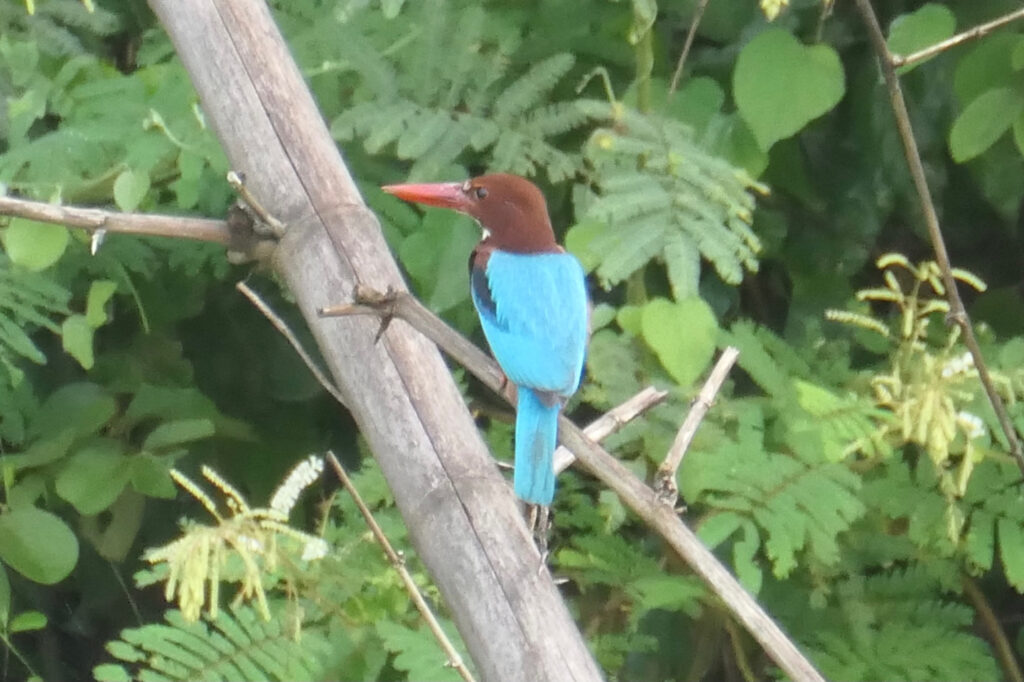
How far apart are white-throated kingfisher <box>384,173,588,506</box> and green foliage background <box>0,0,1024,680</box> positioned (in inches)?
3.7

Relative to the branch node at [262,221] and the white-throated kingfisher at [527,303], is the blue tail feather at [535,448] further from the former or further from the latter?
the branch node at [262,221]

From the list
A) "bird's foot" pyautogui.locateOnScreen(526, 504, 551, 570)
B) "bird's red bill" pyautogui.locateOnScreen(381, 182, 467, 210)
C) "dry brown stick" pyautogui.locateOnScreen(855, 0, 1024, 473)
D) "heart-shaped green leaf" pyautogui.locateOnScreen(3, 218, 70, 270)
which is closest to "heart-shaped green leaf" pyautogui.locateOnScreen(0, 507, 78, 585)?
"heart-shaped green leaf" pyautogui.locateOnScreen(3, 218, 70, 270)

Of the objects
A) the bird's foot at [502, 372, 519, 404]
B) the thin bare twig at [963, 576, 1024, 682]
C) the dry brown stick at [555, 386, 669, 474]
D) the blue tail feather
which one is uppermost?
the dry brown stick at [555, 386, 669, 474]

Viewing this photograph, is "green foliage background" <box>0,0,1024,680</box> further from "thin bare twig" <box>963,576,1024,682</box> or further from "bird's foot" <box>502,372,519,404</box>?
"bird's foot" <box>502,372,519,404</box>

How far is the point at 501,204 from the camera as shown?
1.54 m

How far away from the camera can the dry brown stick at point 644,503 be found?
93 cm

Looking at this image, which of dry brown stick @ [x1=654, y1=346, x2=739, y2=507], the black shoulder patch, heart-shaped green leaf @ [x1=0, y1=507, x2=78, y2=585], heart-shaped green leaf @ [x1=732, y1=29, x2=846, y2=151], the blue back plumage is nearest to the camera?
dry brown stick @ [x1=654, y1=346, x2=739, y2=507]

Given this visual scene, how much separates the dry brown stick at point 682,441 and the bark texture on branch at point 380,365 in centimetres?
13

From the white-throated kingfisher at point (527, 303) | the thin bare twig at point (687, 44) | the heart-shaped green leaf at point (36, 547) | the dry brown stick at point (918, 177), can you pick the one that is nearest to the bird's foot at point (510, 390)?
the white-throated kingfisher at point (527, 303)

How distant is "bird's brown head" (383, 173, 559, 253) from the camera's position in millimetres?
1527

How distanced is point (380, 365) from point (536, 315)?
0.87 feet

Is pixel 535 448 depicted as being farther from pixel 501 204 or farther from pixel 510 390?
pixel 501 204

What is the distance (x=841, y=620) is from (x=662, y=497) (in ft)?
2.71

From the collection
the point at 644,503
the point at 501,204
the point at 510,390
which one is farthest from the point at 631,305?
the point at 644,503
